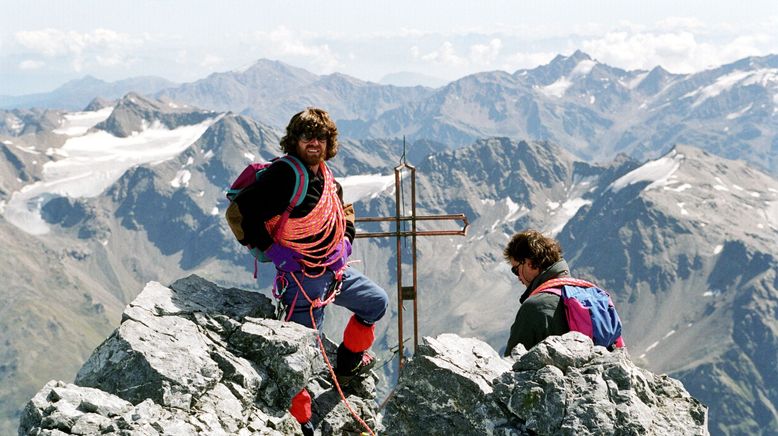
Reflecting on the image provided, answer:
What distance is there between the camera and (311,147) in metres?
12.0

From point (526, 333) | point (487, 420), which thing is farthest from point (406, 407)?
point (526, 333)

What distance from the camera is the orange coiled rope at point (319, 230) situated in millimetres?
12242

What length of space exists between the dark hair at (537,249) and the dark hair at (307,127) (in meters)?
3.90

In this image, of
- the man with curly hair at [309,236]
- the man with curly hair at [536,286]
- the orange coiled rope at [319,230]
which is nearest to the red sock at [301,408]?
the man with curly hair at [309,236]

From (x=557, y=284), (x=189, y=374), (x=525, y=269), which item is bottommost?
(x=189, y=374)

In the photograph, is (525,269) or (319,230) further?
(319,230)

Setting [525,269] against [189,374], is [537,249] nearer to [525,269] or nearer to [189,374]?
[525,269]

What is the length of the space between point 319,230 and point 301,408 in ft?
11.2

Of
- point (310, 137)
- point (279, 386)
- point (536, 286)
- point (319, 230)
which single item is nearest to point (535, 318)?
point (536, 286)

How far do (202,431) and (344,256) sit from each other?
14.7 feet

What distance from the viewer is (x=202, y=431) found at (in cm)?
970

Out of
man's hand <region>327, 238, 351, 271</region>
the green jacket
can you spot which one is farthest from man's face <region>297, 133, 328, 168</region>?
the green jacket

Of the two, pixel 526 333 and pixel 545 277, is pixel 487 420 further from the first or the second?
pixel 545 277

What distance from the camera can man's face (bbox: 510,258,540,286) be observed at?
11.2 meters
